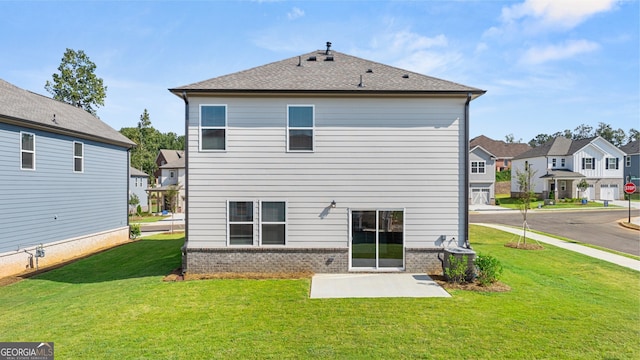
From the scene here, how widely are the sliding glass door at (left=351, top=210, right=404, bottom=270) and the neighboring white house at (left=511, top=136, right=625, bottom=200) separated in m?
31.9

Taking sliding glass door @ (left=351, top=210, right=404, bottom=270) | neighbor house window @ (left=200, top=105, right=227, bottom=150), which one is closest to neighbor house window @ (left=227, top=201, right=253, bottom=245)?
neighbor house window @ (left=200, top=105, right=227, bottom=150)

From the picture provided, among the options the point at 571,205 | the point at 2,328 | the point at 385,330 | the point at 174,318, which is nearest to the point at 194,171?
the point at 174,318

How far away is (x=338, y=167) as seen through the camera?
9102 millimetres

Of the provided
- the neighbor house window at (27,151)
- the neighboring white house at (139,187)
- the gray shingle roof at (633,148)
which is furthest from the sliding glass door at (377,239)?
the gray shingle roof at (633,148)

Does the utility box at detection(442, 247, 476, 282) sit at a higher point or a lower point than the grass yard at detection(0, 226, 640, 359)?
higher

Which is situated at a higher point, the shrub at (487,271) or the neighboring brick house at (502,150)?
the neighboring brick house at (502,150)

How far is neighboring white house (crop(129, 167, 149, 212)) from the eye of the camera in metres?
29.4

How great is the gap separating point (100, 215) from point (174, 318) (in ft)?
39.2

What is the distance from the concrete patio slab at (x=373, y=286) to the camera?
7.25 meters

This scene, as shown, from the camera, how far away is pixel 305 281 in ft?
27.1

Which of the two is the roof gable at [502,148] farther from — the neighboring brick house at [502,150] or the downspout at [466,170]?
the downspout at [466,170]

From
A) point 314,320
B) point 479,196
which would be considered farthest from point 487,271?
point 479,196

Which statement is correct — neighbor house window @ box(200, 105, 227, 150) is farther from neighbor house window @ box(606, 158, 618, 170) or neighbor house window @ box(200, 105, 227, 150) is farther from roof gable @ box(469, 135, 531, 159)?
roof gable @ box(469, 135, 531, 159)

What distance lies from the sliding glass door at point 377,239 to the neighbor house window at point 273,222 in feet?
7.06
